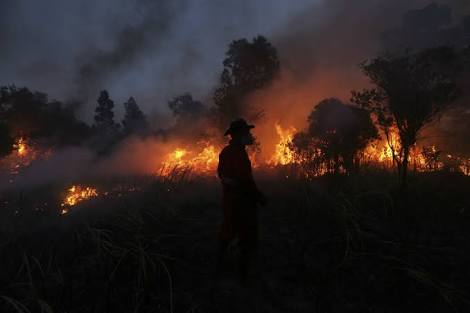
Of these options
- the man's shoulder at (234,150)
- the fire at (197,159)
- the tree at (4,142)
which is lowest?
the man's shoulder at (234,150)

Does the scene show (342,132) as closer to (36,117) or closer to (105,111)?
(36,117)

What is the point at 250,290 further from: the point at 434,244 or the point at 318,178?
the point at 318,178

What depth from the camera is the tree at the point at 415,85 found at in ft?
31.1

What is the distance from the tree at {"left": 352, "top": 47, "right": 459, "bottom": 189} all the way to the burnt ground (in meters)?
1.81

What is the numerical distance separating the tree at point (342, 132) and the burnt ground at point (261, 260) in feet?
12.6

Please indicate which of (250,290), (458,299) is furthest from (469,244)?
(250,290)

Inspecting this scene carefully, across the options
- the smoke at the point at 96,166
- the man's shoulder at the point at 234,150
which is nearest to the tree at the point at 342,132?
the man's shoulder at the point at 234,150

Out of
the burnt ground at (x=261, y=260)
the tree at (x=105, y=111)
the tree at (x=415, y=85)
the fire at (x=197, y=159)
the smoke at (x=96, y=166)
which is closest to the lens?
the burnt ground at (x=261, y=260)

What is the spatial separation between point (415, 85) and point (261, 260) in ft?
21.1

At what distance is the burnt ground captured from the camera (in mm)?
4566

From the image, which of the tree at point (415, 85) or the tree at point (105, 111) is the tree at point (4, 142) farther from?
the tree at point (105, 111)

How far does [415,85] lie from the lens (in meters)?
9.63

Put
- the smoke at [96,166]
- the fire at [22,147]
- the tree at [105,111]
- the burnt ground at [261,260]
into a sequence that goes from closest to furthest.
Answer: the burnt ground at [261,260]
the smoke at [96,166]
the fire at [22,147]
the tree at [105,111]

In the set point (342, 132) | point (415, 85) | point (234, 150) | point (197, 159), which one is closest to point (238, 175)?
point (234, 150)
